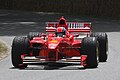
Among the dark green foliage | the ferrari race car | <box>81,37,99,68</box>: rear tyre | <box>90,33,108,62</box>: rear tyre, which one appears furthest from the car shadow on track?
the dark green foliage

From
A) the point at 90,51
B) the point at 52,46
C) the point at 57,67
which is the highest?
the point at 52,46

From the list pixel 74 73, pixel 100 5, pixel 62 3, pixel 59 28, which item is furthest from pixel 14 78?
pixel 62 3

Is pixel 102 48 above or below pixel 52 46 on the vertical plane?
below

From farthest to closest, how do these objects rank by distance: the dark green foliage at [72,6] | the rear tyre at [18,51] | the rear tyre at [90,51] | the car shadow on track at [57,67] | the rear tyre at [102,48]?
the dark green foliage at [72,6]
the rear tyre at [102,48]
the rear tyre at [18,51]
the car shadow on track at [57,67]
the rear tyre at [90,51]

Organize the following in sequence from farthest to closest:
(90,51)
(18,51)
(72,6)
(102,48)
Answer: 1. (72,6)
2. (102,48)
3. (18,51)
4. (90,51)

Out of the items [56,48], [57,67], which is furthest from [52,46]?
[57,67]

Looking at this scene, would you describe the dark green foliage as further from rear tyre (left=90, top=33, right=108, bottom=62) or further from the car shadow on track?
the car shadow on track

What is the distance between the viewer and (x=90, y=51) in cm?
1319

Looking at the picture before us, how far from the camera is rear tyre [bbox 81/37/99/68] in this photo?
13164 mm

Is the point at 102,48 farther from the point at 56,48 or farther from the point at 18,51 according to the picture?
the point at 18,51

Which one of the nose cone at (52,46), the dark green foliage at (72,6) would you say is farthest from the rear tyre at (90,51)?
the dark green foliage at (72,6)

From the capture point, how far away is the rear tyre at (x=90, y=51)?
43.2ft

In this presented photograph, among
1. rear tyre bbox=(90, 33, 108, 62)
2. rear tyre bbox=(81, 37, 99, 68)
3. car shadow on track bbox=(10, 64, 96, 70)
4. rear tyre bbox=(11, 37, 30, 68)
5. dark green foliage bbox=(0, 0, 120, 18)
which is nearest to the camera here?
rear tyre bbox=(81, 37, 99, 68)

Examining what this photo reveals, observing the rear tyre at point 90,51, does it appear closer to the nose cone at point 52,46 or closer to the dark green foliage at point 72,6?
the nose cone at point 52,46
